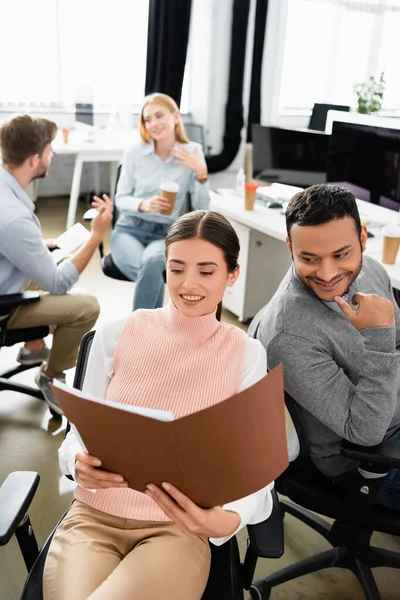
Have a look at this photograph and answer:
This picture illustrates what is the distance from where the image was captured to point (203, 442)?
0.79 metres

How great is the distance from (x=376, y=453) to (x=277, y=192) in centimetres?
225

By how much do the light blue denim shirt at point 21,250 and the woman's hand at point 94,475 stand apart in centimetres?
113

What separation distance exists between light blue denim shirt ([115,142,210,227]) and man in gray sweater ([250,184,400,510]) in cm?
158

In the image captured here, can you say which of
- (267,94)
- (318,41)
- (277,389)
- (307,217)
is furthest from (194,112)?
(277,389)

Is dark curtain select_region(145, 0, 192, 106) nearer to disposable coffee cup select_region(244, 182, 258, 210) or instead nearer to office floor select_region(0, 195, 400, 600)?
disposable coffee cup select_region(244, 182, 258, 210)

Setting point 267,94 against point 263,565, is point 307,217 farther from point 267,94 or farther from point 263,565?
point 267,94

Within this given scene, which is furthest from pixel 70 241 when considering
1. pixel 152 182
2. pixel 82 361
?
pixel 82 361

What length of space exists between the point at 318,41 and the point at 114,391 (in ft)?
20.5

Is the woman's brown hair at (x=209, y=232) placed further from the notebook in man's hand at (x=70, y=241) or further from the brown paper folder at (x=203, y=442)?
the notebook in man's hand at (x=70, y=241)

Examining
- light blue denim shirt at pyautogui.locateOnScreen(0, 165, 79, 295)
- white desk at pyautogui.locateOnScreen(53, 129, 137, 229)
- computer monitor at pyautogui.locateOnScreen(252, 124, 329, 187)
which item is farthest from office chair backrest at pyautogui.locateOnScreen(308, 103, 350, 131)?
light blue denim shirt at pyautogui.locateOnScreen(0, 165, 79, 295)

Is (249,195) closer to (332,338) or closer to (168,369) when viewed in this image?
(332,338)

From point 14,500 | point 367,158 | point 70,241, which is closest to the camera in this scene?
point 14,500

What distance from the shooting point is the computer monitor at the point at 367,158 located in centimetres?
245

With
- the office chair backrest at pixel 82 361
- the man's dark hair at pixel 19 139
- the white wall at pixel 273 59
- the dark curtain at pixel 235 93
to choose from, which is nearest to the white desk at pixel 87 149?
the dark curtain at pixel 235 93
